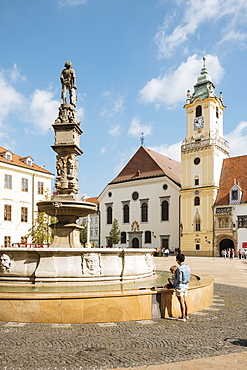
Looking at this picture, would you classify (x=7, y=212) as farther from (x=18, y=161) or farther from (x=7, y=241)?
(x=18, y=161)

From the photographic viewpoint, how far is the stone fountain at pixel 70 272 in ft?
23.1

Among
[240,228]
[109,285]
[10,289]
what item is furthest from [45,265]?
[240,228]

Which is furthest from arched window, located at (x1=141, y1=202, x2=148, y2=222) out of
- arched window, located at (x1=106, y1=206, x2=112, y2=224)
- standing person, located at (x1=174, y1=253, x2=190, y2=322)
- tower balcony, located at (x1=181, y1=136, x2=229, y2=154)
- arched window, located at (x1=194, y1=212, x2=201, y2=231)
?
standing person, located at (x1=174, y1=253, x2=190, y2=322)

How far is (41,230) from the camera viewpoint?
33219 millimetres

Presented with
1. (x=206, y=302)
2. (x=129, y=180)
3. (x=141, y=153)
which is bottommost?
(x=206, y=302)

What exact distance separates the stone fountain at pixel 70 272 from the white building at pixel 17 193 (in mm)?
26725

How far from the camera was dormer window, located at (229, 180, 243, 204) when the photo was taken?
46781 mm

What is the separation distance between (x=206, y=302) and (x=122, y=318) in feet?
8.63

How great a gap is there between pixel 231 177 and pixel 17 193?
2729 cm

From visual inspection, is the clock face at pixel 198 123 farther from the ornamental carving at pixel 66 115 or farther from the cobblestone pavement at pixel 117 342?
the cobblestone pavement at pixel 117 342

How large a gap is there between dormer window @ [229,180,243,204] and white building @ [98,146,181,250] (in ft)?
25.9

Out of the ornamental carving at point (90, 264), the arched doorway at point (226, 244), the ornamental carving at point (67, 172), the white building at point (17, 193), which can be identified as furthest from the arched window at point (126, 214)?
the ornamental carving at point (90, 264)

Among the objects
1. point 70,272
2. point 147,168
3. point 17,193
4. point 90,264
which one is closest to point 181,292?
point 90,264

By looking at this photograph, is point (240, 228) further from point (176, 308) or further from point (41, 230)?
point (176, 308)
